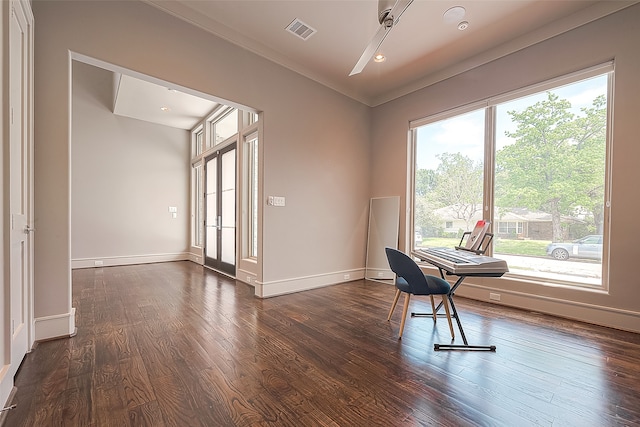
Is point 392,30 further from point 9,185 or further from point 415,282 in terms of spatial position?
point 9,185

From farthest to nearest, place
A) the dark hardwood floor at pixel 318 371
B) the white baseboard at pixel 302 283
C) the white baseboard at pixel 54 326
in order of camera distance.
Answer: the white baseboard at pixel 302 283, the white baseboard at pixel 54 326, the dark hardwood floor at pixel 318 371

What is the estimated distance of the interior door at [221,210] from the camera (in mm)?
4984

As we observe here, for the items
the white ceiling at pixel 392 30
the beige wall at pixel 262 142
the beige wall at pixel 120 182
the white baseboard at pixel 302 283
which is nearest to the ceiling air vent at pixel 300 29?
the white ceiling at pixel 392 30

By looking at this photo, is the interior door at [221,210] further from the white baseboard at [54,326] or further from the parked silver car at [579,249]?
the parked silver car at [579,249]

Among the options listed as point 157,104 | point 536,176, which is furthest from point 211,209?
point 536,176

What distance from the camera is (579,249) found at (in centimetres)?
303

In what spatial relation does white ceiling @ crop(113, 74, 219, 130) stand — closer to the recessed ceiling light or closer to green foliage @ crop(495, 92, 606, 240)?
the recessed ceiling light

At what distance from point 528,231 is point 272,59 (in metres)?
3.96

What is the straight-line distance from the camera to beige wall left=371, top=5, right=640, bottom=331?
8.70 ft

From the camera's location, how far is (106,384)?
1.71 meters

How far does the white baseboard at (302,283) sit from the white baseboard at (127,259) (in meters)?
3.52

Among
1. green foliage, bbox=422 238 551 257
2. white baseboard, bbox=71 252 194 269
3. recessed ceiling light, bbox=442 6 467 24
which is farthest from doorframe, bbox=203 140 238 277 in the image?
green foliage, bbox=422 238 551 257

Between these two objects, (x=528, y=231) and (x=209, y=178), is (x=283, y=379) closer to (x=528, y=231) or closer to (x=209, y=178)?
(x=528, y=231)

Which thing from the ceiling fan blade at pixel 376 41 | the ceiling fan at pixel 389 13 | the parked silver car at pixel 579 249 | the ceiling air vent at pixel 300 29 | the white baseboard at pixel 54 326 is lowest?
the white baseboard at pixel 54 326
